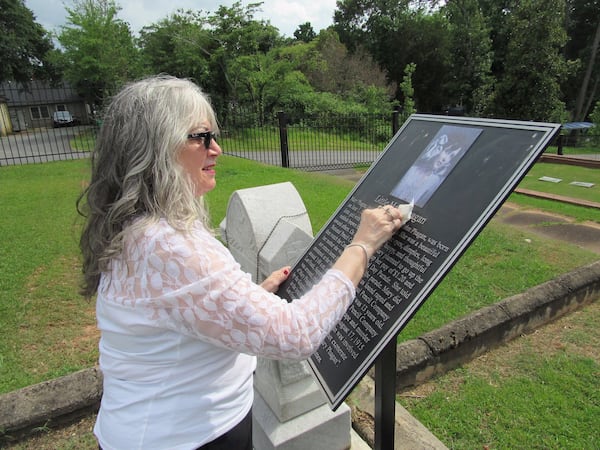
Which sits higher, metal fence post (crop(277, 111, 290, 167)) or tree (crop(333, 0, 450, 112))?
tree (crop(333, 0, 450, 112))

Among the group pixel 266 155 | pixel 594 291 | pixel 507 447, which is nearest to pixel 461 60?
pixel 266 155

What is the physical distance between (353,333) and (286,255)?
2.27 ft

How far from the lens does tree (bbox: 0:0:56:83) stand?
3028 centimetres

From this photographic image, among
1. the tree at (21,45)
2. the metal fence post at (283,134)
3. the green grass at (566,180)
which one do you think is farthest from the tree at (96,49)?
the green grass at (566,180)

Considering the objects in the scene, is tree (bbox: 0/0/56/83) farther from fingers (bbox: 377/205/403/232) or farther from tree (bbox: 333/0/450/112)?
fingers (bbox: 377/205/403/232)

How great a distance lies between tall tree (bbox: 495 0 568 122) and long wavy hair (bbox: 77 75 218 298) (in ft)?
72.9

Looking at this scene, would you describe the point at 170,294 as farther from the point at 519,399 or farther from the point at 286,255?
the point at 519,399

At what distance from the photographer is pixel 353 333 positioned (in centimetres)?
145

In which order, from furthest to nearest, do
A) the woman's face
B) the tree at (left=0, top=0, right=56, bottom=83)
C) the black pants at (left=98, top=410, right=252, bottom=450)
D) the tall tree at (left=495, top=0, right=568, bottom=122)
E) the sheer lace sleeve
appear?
the tree at (left=0, top=0, right=56, bottom=83) < the tall tree at (left=495, top=0, right=568, bottom=122) < the black pants at (left=98, top=410, right=252, bottom=450) < the woman's face < the sheer lace sleeve

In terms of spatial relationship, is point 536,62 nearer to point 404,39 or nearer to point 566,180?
point 566,180

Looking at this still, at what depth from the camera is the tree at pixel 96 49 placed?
67.1 feet

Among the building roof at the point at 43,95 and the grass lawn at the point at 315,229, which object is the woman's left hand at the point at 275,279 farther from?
the building roof at the point at 43,95

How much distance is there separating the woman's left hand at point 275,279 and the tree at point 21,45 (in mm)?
33443

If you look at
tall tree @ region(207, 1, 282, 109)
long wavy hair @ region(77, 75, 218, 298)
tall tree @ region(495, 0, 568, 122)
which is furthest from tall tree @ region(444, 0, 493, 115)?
long wavy hair @ region(77, 75, 218, 298)
